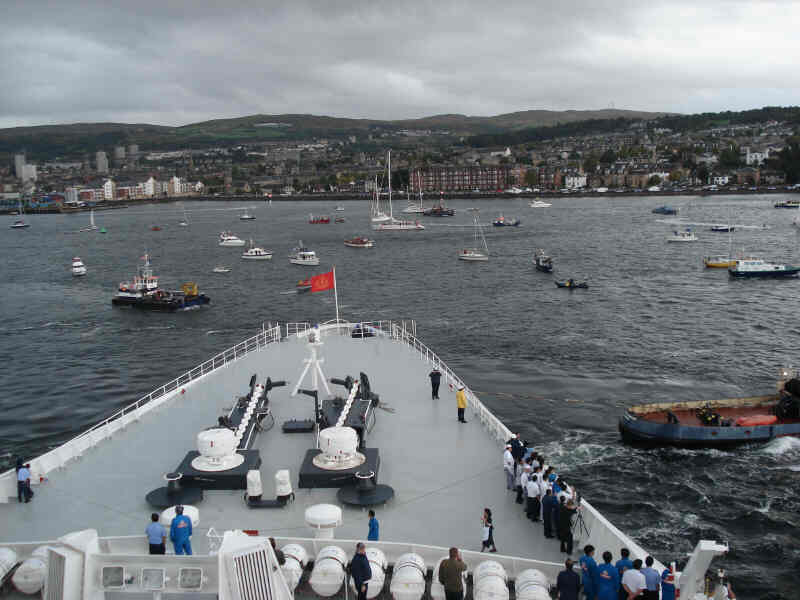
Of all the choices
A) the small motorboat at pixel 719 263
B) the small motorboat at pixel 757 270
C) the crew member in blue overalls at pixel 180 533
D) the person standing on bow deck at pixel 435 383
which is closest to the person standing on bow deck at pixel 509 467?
the person standing on bow deck at pixel 435 383

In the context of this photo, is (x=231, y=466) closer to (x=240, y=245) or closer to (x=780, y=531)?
(x=780, y=531)

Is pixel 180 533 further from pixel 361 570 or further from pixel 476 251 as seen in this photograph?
pixel 476 251

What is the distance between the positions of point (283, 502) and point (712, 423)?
1559 cm

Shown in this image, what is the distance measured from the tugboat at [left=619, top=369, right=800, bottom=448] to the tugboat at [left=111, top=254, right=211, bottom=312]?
36.6 meters

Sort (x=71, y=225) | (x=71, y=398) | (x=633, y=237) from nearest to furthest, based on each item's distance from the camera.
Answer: (x=71, y=398) < (x=633, y=237) < (x=71, y=225)

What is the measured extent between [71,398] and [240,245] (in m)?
68.7

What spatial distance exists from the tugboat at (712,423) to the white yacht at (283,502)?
186 inches

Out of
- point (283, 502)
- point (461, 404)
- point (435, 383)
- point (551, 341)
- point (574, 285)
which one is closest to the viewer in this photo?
point (283, 502)

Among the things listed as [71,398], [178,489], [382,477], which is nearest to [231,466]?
[178,489]

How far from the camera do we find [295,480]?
496 inches

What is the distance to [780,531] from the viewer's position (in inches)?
682

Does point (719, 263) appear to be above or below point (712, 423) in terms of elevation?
below

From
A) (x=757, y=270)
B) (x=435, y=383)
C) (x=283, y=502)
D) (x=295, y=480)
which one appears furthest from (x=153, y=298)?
(x=757, y=270)

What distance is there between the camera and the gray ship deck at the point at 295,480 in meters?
11.0
